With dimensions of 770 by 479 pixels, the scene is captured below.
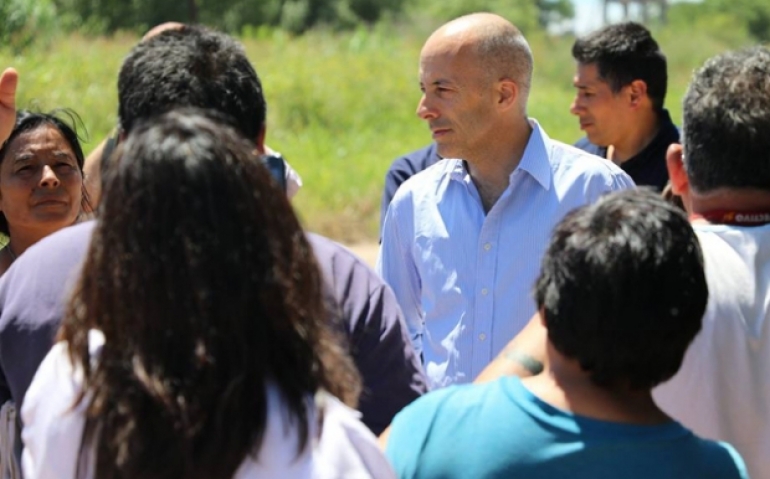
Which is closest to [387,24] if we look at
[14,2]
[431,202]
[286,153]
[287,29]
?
[287,29]

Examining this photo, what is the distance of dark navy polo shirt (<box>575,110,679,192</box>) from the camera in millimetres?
5395

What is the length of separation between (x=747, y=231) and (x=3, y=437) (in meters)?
1.63

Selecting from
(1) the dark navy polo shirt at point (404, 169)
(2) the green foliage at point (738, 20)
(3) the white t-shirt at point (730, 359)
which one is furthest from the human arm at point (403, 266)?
(2) the green foliage at point (738, 20)

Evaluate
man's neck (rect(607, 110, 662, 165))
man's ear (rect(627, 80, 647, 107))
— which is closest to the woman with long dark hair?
man's neck (rect(607, 110, 662, 165))

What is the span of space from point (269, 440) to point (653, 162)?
152 inches

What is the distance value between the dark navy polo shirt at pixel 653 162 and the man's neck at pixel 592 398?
3.26 m

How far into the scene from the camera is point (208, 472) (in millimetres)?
1894

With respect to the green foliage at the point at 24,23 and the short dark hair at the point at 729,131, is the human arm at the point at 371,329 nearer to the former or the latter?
the short dark hair at the point at 729,131

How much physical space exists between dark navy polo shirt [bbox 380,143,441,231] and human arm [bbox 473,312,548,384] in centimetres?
269

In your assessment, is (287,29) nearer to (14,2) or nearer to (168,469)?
(14,2)

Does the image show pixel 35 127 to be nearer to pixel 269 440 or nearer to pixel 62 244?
pixel 62 244

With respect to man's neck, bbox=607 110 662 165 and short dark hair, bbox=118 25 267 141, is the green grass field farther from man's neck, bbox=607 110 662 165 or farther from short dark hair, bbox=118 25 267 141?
short dark hair, bbox=118 25 267 141

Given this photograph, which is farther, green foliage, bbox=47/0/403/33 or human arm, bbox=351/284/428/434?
green foliage, bbox=47/0/403/33

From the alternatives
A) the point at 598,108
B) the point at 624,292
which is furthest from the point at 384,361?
the point at 598,108
